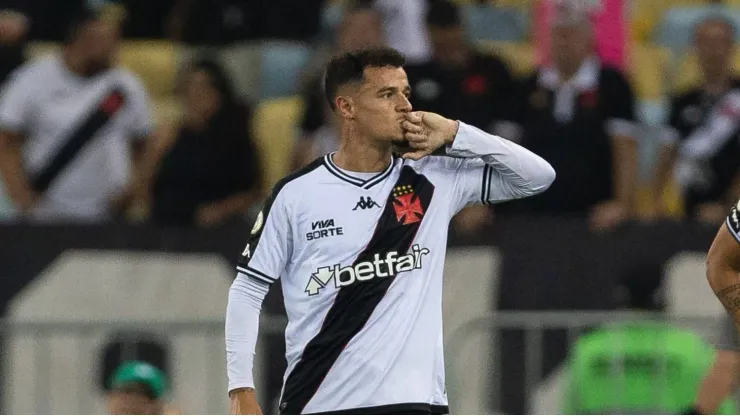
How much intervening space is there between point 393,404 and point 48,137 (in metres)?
5.19

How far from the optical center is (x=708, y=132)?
35.9 ft

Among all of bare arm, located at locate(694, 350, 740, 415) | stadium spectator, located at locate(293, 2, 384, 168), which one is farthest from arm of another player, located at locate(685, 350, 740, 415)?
stadium spectator, located at locate(293, 2, 384, 168)

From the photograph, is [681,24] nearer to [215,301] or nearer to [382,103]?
[215,301]

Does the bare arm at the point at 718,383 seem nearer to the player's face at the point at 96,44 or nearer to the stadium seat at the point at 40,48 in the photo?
the player's face at the point at 96,44

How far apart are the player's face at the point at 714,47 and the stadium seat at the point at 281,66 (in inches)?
135

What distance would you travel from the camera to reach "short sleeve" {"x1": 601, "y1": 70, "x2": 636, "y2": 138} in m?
10.8

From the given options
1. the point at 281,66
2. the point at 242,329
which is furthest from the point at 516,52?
the point at 242,329

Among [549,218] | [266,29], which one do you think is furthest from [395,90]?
[266,29]

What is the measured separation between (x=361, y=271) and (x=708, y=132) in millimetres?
4937

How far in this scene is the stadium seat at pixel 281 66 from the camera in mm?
13211

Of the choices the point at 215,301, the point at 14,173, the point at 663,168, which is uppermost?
the point at 14,173

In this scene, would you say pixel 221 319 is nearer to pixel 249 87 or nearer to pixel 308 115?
pixel 308 115

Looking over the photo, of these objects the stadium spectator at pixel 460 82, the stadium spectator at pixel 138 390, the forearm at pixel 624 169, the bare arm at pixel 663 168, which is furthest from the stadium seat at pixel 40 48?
the bare arm at pixel 663 168

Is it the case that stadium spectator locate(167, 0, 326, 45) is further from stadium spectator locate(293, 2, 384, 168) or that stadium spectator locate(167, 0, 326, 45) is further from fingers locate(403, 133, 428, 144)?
fingers locate(403, 133, 428, 144)
